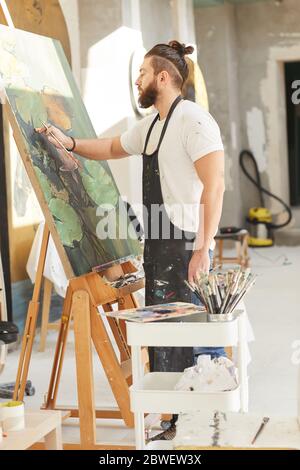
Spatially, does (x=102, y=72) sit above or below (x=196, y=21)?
below

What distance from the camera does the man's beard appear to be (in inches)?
151

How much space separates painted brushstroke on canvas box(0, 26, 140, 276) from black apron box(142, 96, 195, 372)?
0.32 metres

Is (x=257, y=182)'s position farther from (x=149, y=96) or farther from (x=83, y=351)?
(x=83, y=351)

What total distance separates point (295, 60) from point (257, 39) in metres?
0.69

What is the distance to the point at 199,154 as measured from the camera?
364 cm

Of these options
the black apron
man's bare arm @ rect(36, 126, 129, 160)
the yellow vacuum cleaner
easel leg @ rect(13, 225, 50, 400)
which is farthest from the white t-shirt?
the yellow vacuum cleaner

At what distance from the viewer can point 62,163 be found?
3.98 m

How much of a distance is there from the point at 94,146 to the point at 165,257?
0.66m

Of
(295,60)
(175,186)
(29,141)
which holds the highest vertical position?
(295,60)

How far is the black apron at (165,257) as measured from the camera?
149 inches

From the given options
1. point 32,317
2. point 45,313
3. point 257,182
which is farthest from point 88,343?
point 257,182
